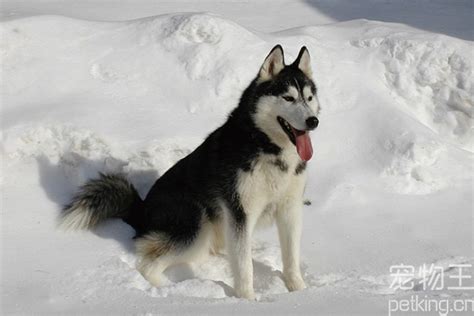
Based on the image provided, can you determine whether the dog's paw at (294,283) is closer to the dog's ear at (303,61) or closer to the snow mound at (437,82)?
the dog's ear at (303,61)

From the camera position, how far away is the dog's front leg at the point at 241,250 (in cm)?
388

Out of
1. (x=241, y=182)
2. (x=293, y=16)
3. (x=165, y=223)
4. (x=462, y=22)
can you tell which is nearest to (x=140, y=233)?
(x=165, y=223)

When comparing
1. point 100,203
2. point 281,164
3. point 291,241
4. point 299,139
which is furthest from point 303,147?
point 100,203

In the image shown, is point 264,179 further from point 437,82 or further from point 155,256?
point 437,82

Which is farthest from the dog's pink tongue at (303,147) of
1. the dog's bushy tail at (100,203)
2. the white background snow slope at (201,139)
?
the dog's bushy tail at (100,203)

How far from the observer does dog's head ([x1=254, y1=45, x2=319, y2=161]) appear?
372 centimetres

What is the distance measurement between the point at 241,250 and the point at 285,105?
1.00 metres

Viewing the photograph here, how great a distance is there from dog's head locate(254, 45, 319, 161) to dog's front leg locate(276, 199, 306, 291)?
454 mm

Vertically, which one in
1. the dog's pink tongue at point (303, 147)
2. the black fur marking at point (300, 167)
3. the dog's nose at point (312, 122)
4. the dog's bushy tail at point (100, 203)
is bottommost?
the dog's bushy tail at point (100, 203)

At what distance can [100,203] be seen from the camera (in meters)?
4.45

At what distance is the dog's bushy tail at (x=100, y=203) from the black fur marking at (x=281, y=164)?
1.34 m

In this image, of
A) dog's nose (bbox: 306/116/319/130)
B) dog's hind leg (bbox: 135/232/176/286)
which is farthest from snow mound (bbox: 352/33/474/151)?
dog's hind leg (bbox: 135/232/176/286)

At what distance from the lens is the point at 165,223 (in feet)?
13.9

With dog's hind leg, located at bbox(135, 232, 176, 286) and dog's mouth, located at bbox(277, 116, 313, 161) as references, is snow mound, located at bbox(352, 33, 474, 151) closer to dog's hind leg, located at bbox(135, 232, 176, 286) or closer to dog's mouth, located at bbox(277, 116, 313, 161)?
dog's mouth, located at bbox(277, 116, 313, 161)
